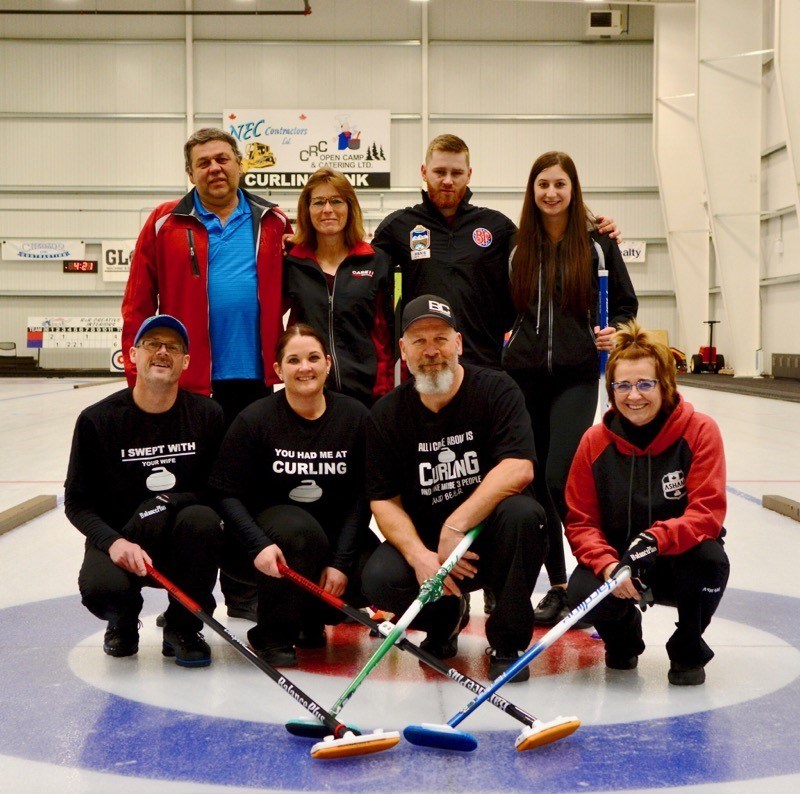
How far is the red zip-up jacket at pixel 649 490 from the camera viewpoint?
285 centimetres

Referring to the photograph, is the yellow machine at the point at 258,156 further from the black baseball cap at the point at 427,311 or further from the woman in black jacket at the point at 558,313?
the black baseball cap at the point at 427,311

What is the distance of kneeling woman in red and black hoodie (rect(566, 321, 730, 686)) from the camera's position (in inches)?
112

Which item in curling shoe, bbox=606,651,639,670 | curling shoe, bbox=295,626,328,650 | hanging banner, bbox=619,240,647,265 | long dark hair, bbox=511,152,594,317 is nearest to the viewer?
curling shoe, bbox=606,651,639,670

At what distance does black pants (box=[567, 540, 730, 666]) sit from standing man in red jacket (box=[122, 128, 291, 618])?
1387mm

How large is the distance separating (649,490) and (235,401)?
1.64 meters

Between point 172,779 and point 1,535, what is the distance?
10.9 feet

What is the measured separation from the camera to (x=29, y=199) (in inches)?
904

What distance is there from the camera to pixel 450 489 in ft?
10.2

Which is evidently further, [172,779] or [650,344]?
[650,344]

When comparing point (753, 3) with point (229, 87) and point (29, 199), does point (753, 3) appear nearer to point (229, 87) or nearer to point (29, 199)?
point (229, 87)

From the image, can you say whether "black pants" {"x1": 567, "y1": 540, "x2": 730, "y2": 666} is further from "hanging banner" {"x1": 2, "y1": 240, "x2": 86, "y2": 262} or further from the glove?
"hanging banner" {"x1": 2, "y1": 240, "x2": 86, "y2": 262}

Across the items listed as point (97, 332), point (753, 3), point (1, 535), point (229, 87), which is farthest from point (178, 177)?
point (1, 535)

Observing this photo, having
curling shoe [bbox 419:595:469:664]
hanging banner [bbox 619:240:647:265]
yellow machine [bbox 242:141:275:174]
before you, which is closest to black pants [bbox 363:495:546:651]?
curling shoe [bbox 419:595:469:664]

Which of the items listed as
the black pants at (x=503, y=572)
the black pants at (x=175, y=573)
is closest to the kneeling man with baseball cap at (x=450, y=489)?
the black pants at (x=503, y=572)
